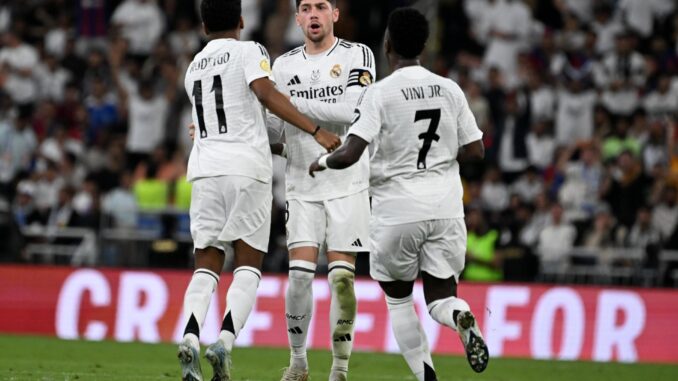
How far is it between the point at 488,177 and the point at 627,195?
2241 millimetres

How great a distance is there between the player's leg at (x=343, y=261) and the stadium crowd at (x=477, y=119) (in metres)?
8.54

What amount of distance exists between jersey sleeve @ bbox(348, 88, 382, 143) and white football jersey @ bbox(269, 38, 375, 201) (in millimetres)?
1184

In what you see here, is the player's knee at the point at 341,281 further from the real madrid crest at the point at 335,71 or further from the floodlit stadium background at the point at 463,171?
the floodlit stadium background at the point at 463,171

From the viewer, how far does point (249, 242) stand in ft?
31.8

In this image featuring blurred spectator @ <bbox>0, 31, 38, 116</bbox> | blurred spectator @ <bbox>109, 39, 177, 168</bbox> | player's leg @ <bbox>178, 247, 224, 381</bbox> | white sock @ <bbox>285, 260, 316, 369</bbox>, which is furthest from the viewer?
blurred spectator @ <bbox>0, 31, 38, 116</bbox>

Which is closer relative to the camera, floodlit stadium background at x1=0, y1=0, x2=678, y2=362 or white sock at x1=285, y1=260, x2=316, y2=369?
white sock at x1=285, y1=260, x2=316, y2=369

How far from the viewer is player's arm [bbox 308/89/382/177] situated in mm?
9227

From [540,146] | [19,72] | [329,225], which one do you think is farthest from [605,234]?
[19,72]

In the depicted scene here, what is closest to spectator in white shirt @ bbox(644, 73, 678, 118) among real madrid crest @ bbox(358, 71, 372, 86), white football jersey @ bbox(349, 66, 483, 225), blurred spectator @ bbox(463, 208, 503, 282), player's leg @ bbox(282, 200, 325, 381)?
blurred spectator @ bbox(463, 208, 503, 282)

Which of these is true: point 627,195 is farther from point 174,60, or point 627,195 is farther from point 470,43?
point 174,60

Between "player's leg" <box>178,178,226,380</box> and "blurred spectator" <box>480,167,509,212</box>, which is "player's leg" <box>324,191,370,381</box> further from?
"blurred spectator" <box>480,167,509,212</box>

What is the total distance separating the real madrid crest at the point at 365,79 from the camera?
10.6 m

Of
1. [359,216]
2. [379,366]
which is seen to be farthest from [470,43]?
[359,216]

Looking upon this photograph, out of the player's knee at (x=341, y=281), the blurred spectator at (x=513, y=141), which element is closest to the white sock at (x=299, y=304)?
the player's knee at (x=341, y=281)
